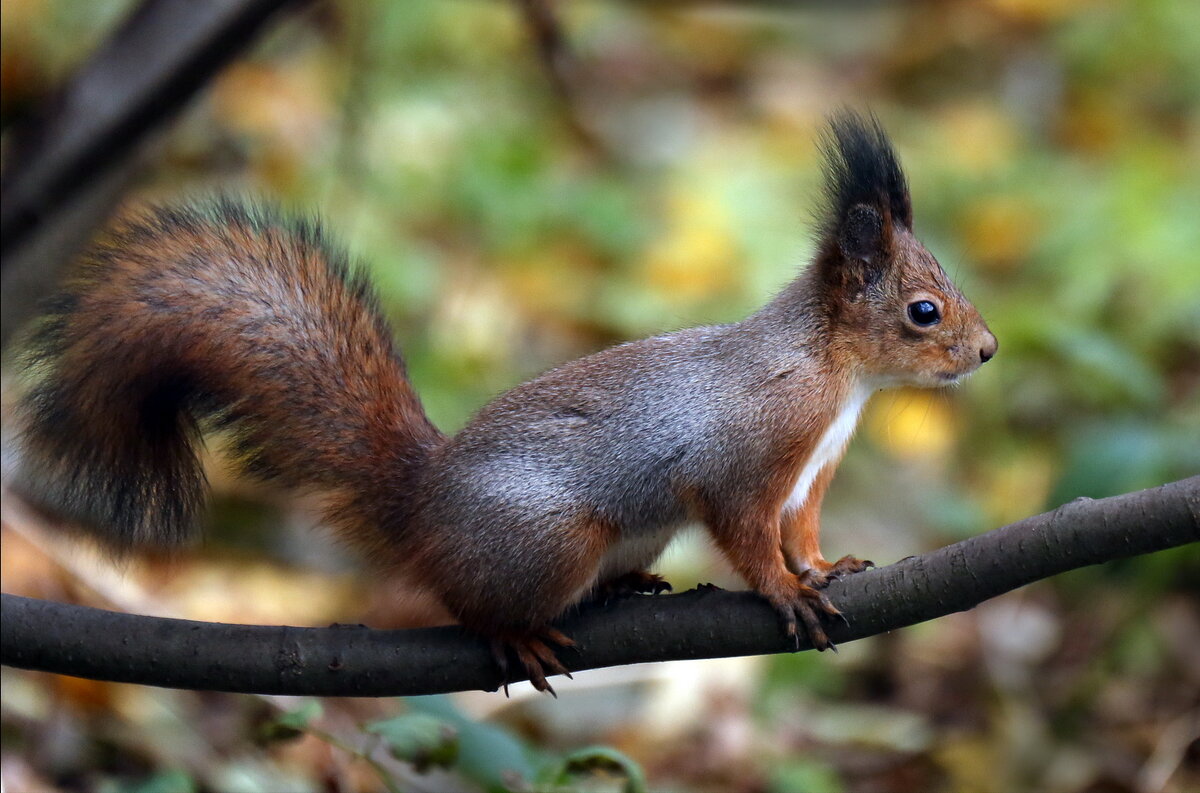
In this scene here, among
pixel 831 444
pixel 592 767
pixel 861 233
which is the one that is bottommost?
pixel 592 767

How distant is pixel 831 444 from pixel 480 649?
76cm

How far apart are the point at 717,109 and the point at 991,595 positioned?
5.16 metres

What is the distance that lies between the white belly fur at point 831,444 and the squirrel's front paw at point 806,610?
0.28m

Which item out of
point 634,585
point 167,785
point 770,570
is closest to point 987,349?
point 770,570

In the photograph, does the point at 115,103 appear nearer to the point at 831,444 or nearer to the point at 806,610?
the point at 806,610

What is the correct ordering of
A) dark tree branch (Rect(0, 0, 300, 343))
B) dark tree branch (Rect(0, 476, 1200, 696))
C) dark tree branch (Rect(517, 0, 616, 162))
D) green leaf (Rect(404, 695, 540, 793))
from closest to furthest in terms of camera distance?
1. dark tree branch (Rect(0, 0, 300, 343))
2. dark tree branch (Rect(0, 476, 1200, 696))
3. green leaf (Rect(404, 695, 540, 793))
4. dark tree branch (Rect(517, 0, 616, 162))

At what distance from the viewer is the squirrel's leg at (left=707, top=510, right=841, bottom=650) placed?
6.55ft

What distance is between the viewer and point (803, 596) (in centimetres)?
202

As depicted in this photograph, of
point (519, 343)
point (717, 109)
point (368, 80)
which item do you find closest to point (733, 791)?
point (519, 343)

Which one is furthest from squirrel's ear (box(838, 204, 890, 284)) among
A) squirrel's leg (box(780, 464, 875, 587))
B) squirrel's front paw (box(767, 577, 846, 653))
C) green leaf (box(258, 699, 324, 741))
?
green leaf (box(258, 699, 324, 741))

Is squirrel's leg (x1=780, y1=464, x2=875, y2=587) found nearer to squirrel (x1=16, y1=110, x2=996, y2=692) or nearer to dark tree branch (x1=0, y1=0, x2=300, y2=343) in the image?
squirrel (x1=16, y1=110, x2=996, y2=692)

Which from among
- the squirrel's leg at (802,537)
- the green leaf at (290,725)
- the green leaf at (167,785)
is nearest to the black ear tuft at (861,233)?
the squirrel's leg at (802,537)

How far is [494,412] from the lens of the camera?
236 cm

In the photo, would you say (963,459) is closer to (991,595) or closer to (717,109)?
(717,109)
